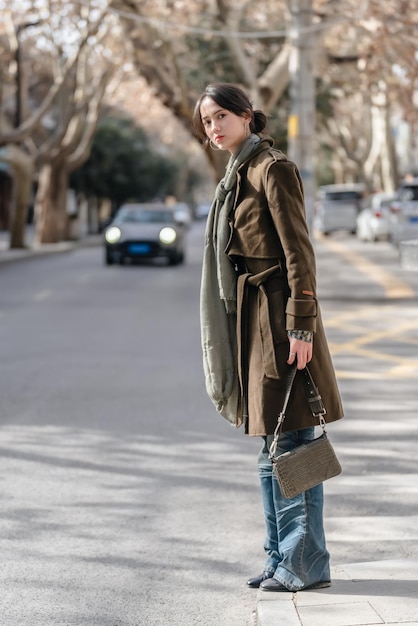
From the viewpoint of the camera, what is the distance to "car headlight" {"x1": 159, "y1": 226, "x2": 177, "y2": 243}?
29.0 meters

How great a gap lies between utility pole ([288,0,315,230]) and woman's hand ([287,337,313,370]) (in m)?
16.1

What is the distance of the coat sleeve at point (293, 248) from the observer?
429 cm

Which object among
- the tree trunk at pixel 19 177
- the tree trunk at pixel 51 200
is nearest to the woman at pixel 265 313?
the tree trunk at pixel 19 177

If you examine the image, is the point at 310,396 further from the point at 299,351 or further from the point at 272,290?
the point at 272,290

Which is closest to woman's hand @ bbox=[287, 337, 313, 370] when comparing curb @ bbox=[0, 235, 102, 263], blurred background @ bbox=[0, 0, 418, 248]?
blurred background @ bbox=[0, 0, 418, 248]

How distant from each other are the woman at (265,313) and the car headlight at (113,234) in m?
24.2

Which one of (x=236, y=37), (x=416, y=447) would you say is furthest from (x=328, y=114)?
A: (x=416, y=447)

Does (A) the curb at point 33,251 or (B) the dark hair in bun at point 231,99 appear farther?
(A) the curb at point 33,251

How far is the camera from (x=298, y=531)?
452cm

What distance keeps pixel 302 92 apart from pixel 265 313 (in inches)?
683

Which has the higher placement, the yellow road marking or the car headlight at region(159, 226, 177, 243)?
the car headlight at region(159, 226, 177, 243)

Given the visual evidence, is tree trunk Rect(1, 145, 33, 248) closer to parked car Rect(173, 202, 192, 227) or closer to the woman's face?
parked car Rect(173, 202, 192, 227)

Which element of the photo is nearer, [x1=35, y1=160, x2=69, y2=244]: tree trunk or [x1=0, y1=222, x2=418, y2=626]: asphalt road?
[x1=0, y1=222, x2=418, y2=626]: asphalt road

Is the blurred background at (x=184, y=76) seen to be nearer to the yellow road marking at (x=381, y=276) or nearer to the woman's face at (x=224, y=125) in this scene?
the yellow road marking at (x=381, y=276)
